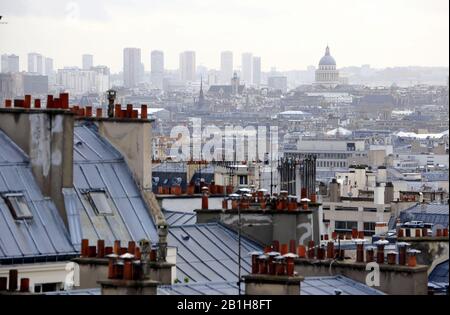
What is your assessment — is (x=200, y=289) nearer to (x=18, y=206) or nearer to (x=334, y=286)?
(x=334, y=286)

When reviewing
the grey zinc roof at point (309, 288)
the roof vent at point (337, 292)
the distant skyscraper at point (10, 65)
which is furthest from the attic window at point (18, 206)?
the distant skyscraper at point (10, 65)

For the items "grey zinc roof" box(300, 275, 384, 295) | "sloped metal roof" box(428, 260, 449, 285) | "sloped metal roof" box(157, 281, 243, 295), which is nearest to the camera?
"sloped metal roof" box(157, 281, 243, 295)

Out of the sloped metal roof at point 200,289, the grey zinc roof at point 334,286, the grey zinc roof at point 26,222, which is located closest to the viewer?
the sloped metal roof at point 200,289

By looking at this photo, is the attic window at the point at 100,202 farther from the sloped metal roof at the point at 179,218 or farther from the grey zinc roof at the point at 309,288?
the grey zinc roof at the point at 309,288

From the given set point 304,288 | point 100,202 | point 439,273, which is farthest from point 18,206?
point 304,288

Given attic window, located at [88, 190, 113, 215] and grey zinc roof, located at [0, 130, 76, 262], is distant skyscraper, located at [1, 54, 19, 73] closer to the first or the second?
attic window, located at [88, 190, 113, 215]

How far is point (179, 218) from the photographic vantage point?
82.9 feet

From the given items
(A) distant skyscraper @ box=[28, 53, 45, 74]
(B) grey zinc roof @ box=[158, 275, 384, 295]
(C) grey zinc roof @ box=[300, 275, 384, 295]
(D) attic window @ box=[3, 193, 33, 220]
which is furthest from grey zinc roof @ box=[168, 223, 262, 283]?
(A) distant skyscraper @ box=[28, 53, 45, 74]

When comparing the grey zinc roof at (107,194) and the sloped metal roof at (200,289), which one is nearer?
the sloped metal roof at (200,289)

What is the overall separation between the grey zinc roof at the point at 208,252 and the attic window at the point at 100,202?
67cm

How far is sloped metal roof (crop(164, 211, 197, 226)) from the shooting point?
81.4 ft

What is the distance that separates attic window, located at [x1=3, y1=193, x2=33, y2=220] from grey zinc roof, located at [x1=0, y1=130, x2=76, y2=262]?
0.04 meters

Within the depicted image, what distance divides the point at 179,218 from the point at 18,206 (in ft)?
13.2

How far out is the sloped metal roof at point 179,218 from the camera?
24.8 metres
